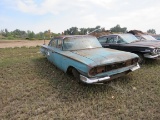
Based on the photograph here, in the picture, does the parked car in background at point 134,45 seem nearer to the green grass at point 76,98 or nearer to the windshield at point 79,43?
the green grass at point 76,98

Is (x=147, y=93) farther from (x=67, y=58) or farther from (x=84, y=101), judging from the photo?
(x=67, y=58)

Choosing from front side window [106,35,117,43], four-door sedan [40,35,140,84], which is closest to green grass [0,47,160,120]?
four-door sedan [40,35,140,84]

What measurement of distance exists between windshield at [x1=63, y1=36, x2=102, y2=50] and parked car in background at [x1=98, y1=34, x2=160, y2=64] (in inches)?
75.4

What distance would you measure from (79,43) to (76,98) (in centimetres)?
208

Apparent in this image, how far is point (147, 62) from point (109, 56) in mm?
3433

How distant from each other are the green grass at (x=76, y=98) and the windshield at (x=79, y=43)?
0.99m

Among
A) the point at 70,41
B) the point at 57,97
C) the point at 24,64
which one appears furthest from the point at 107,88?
the point at 24,64

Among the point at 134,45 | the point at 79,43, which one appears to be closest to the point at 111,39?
the point at 134,45

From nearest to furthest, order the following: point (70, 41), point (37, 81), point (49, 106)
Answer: point (49, 106) < point (37, 81) < point (70, 41)

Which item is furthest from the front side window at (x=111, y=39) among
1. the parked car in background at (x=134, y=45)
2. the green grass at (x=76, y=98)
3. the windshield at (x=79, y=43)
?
the green grass at (x=76, y=98)

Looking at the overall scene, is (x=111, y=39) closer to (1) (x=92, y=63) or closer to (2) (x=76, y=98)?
(1) (x=92, y=63)

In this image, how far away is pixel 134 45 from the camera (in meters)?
6.33

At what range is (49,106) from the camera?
3260mm

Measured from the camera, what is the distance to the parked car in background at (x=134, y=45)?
584 centimetres
